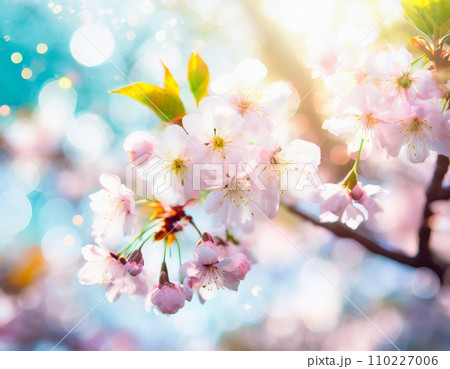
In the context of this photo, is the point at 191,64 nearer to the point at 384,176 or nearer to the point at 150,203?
the point at 150,203

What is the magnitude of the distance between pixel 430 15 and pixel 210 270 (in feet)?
2.20

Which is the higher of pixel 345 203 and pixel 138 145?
pixel 138 145

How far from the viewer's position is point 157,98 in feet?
2.60

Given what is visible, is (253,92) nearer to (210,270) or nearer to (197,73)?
(197,73)

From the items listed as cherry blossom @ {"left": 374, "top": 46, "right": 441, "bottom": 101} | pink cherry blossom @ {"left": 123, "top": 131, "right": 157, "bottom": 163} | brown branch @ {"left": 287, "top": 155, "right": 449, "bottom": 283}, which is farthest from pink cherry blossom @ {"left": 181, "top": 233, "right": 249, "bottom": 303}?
cherry blossom @ {"left": 374, "top": 46, "right": 441, "bottom": 101}

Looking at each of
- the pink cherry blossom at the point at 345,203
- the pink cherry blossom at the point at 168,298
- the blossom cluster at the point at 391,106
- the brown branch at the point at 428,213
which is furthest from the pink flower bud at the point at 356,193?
the pink cherry blossom at the point at 168,298

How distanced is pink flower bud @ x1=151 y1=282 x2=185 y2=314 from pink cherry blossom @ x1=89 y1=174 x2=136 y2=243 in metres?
0.15

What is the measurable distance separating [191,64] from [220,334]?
2.08m

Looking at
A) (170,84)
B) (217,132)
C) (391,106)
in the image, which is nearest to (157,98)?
(170,84)

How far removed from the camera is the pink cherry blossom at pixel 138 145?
840 millimetres

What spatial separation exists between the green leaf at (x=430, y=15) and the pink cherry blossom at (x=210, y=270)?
60 centimetres

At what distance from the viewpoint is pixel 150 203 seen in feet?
3.01

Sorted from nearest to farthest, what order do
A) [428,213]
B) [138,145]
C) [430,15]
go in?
1. [430,15]
2. [138,145]
3. [428,213]

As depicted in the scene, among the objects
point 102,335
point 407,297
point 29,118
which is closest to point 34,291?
point 102,335
